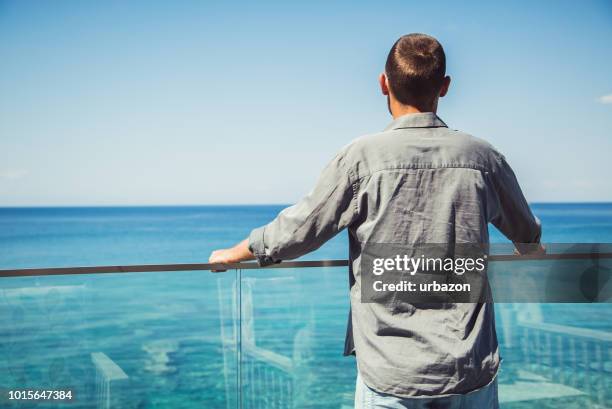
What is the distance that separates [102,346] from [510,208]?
2101mm

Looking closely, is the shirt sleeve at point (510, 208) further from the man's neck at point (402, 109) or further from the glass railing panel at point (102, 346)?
the glass railing panel at point (102, 346)

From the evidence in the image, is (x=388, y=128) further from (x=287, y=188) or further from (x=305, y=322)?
(x=287, y=188)

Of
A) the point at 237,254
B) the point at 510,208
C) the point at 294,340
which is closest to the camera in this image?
the point at 510,208

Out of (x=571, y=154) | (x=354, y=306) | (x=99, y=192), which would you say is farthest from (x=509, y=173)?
(x=99, y=192)

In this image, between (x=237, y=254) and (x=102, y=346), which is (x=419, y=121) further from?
(x=102, y=346)

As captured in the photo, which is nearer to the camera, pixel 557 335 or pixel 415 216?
pixel 415 216

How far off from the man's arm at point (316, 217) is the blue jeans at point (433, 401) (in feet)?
1.13

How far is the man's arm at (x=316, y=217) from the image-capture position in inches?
50.1

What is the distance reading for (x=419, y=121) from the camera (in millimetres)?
1296

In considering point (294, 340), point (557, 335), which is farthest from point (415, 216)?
point (557, 335)

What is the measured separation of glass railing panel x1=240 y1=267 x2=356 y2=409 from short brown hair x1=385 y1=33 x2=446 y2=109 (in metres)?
1.56

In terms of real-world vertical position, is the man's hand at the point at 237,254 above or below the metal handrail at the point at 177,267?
above

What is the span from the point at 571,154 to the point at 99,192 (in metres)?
58.5

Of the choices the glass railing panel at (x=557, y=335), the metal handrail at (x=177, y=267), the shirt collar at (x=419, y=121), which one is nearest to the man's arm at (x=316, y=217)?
→ the shirt collar at (x=419, y=121)
